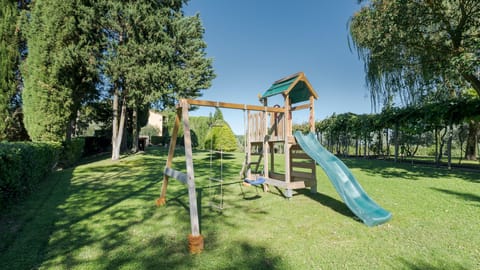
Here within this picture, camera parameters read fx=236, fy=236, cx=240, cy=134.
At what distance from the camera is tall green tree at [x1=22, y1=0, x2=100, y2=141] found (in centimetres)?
941

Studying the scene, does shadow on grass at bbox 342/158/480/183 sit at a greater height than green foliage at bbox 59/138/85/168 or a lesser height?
lesser

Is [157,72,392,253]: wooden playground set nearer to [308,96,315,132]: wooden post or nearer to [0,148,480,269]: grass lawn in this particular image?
[308,96,315,132]: wooden post

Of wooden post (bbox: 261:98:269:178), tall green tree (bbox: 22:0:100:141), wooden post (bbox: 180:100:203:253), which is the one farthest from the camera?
tall green tree (bbox: 22:0:100:141)

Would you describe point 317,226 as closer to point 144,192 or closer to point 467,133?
point 144,192

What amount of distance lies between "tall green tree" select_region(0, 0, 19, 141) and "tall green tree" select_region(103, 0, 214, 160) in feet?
12.2

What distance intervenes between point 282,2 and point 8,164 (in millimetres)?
13295

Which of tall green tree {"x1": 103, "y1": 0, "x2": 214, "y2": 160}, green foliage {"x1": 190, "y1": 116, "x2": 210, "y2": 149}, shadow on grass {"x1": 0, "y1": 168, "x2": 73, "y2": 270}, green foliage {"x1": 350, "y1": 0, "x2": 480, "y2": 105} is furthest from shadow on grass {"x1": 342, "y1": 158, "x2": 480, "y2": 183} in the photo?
green foliage {"x1": 190, "y1": 116, "x2": 210, "y2": 149}

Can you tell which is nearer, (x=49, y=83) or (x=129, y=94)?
(x=49, y=83)

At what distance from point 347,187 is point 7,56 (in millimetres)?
14699

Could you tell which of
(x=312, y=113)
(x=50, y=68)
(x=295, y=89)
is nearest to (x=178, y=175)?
(x=312, y=113)

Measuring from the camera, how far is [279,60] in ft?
55.7

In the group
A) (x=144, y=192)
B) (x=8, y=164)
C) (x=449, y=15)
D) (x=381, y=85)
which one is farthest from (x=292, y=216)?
(x=381, y=85)

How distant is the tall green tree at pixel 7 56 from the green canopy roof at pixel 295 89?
11.8 m

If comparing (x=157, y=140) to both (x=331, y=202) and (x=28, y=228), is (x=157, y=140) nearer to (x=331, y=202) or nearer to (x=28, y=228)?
(x=28, y=228)
